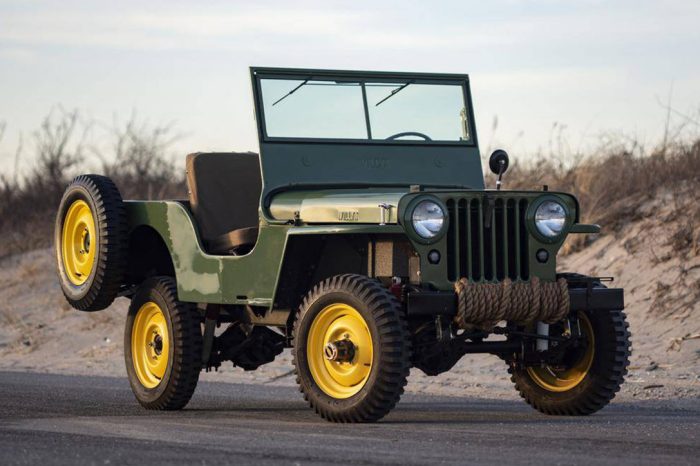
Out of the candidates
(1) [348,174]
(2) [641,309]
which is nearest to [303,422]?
(1) [348,174]

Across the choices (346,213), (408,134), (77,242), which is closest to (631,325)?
(408,134)

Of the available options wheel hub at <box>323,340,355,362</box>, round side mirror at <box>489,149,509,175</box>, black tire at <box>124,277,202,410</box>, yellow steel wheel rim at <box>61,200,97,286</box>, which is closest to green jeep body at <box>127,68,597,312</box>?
black tire at <box>124,277,202,410</box>

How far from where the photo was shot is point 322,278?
10.7 m

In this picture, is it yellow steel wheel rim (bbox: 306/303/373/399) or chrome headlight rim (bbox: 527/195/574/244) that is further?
chrome headlight rim (bbox: 527/195/574/244)

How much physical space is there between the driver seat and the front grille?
2235 millimetres

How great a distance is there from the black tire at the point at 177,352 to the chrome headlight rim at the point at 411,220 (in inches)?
92.0

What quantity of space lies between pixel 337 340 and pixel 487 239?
1.20m

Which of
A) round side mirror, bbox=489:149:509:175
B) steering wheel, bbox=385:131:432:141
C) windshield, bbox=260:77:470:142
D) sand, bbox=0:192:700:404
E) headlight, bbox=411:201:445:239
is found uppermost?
windshield, bbox=260:77:470:142

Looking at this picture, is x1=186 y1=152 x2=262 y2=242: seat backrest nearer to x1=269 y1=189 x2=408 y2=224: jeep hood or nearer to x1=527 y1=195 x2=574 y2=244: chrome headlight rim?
x1=269 y1=189 x2=408 y2=224: jeep hood

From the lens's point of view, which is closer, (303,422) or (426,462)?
(426,462)

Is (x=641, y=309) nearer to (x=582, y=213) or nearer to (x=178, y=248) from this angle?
Answer: (x=582, y=213)

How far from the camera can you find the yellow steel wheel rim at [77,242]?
1203 cm

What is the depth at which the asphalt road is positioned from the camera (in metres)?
8.00

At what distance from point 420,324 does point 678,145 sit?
34.0 feet
